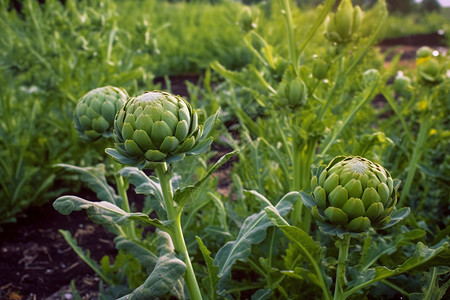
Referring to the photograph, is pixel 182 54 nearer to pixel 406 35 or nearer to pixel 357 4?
pixel 357 4

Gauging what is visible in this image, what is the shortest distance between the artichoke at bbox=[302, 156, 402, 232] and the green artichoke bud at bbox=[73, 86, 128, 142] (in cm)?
57

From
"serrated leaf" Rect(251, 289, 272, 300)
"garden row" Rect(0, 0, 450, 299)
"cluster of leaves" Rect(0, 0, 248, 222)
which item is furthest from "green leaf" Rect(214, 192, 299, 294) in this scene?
"cluster of leaves" Rect(0, 0, 248, 222)

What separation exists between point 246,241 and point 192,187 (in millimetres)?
274

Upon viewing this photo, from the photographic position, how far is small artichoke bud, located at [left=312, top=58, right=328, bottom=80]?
1328 millimetres

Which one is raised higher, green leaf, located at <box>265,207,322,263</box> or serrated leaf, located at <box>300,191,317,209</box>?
serrated leaf, located at <box>300,191,317,209</box>

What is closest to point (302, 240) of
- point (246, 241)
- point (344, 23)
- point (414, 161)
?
point (246, 241)

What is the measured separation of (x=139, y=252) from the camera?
1134 millimetres

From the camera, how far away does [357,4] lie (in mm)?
1432

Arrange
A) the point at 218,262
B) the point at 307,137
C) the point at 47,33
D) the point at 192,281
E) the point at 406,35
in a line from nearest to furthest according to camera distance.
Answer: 1. the point at 192,281
2. the point at 218,262
3. the point at 307,137
4. the point at 47,33
5. the point at 406,35

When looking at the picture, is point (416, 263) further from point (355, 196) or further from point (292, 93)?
point (292, 93)

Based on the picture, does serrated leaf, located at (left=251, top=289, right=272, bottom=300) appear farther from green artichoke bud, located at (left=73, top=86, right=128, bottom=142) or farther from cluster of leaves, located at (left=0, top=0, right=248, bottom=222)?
cluster of leaves, located at (left=0, top=0, right=248, bottom=222)

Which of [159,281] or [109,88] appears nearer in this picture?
[159,281]

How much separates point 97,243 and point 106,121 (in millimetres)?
989

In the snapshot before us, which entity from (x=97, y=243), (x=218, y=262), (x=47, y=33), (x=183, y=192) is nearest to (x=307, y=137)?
(x=218, y=262)
